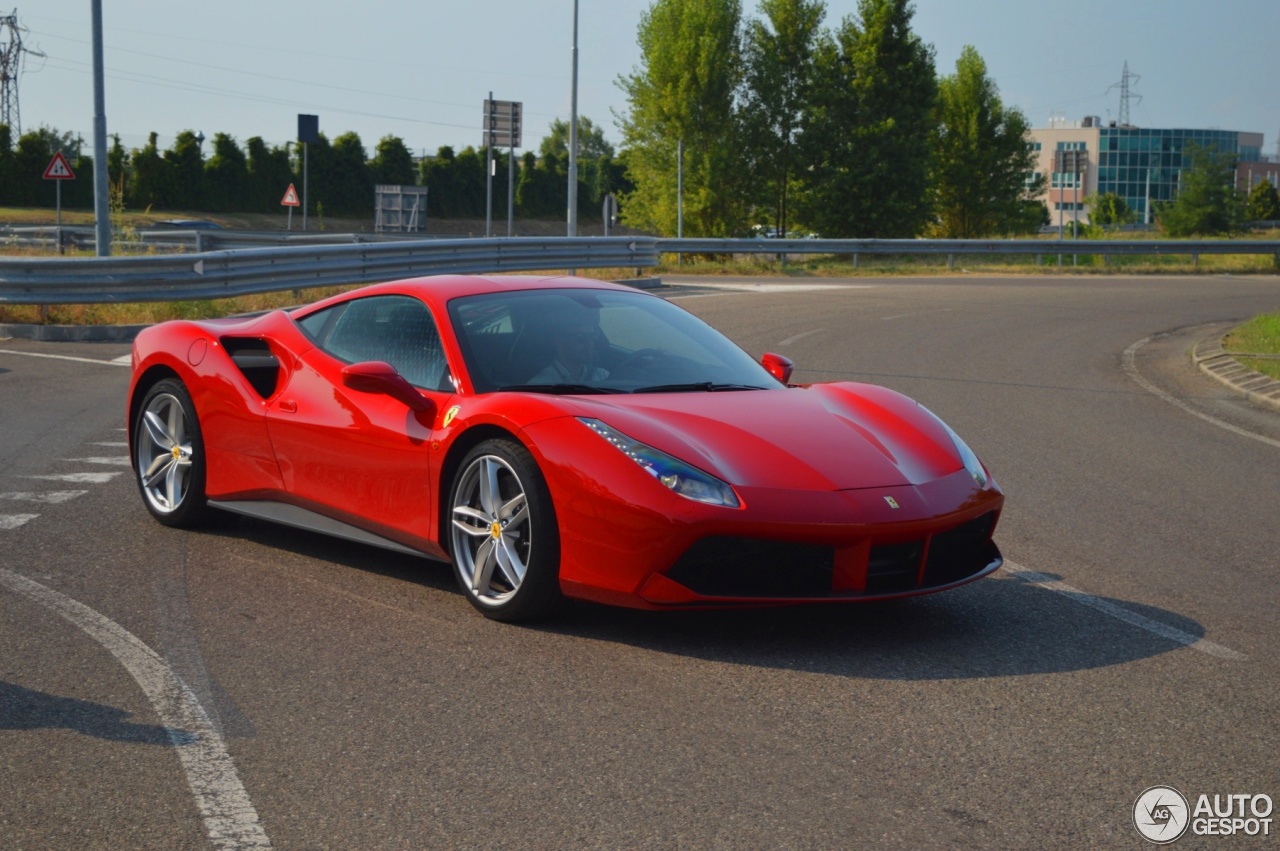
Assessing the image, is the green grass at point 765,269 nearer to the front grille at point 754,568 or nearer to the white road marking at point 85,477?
the white road marking at point 85,477

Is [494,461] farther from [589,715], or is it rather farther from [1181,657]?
[1181,657]

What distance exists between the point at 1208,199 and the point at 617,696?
198 feet

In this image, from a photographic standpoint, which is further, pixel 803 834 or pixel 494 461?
pixel 494 461

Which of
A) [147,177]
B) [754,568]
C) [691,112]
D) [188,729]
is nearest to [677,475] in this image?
[754,568]

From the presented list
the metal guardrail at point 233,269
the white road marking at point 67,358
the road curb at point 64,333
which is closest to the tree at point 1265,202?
the metal guardrail at point 233,269

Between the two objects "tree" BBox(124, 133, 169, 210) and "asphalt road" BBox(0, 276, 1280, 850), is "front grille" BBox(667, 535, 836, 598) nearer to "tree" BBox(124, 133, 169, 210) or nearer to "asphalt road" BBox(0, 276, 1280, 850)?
"asphalt road" BBox(0, 276, 1280, 850)

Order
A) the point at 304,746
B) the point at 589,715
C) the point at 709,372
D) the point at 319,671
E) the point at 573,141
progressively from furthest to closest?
1. the point at 573,141
2. the point at 709,372
3. the point at 319,671
4. the point at 589,715
5. the point at 304,746

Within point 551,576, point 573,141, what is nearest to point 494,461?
point 551,576

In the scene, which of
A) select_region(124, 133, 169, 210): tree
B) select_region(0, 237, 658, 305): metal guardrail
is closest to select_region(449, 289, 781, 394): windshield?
select_region(0, 237, 658, 305): metal guardrail

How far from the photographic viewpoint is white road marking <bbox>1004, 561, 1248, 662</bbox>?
4754 mm

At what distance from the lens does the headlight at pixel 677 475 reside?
462cm

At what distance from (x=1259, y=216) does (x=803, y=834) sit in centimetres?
11729

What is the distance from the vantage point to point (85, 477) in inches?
314

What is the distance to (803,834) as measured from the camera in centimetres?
319
